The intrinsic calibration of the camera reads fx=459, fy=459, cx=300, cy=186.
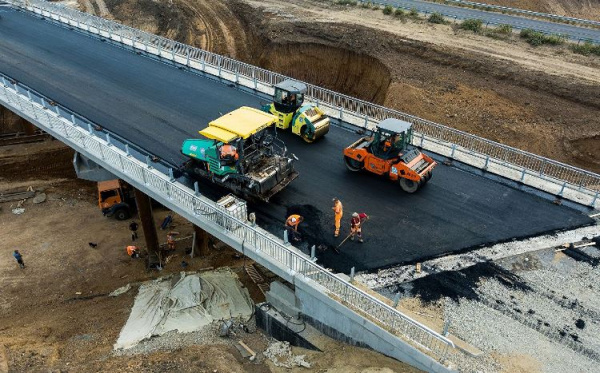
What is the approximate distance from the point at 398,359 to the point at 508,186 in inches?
345

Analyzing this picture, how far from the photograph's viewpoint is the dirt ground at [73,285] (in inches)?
548

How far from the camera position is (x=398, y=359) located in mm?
11453

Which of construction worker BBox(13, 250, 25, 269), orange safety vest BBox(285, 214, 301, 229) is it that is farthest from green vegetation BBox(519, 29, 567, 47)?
construction worker BBox(13, 250, 25, 269)

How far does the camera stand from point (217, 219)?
14250 millimetres

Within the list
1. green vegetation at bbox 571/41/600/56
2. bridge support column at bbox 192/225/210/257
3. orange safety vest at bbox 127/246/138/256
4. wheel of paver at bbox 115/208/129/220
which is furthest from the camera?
green vegetation at bbox 571/41/600/56

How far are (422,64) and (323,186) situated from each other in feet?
72.0

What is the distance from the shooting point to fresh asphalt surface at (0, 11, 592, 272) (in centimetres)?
1433

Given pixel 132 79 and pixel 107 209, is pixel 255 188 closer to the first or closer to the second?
pixel 107 209

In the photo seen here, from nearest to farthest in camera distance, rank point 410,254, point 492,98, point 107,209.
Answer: point 410,254, point 107,209, point 492,98

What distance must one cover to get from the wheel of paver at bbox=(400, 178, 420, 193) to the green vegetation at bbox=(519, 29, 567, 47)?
90.6 feet

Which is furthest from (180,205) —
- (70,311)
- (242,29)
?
(242,29)

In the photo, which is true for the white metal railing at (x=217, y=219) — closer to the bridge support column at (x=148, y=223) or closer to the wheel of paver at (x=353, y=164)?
the bridge support column at (x=148, y=223)

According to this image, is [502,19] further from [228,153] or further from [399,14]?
[228,153]

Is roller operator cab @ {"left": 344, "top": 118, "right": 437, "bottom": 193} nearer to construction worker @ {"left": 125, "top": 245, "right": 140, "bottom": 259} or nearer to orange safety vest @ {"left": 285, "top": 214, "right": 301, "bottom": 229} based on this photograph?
orange safety vest @ {"left": 285, "top": 214, "right": 301, "bottom": 229}
